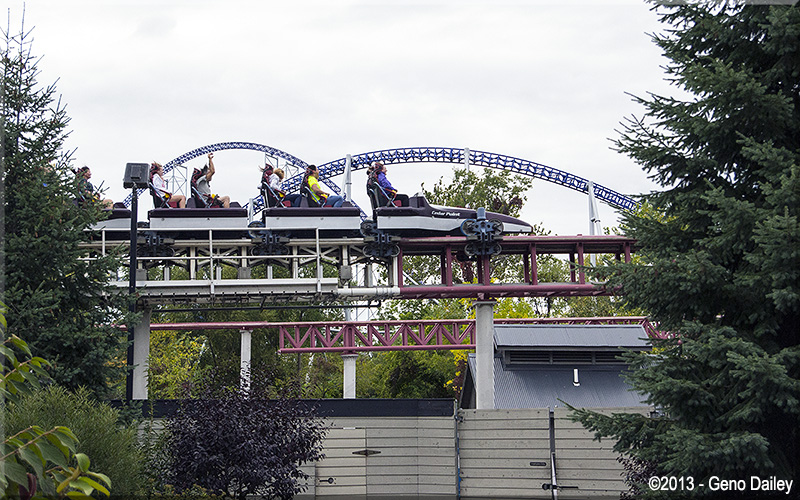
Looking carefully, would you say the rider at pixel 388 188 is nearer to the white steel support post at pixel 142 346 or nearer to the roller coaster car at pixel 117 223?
the roller coaster car at pixel 117 223

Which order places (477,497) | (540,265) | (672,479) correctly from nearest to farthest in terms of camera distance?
(672,479) < (477,497) < (540,265)

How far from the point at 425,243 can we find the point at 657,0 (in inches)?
370

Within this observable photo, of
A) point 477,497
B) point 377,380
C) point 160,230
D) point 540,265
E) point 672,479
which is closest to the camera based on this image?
point 672,479

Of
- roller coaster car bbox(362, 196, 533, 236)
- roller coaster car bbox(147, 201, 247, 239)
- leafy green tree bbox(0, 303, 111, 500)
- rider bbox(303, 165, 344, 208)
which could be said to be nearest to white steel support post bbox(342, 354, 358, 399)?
roller coaster car bbox(362, 196, 533, 236)

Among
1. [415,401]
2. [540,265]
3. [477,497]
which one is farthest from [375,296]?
[540,265]

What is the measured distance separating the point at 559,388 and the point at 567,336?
5.03 feet

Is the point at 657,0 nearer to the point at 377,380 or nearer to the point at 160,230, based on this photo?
the point at 160,230

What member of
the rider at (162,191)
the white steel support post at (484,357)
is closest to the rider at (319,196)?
the rider at (162,191)

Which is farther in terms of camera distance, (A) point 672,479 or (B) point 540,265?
(B) point 540,265

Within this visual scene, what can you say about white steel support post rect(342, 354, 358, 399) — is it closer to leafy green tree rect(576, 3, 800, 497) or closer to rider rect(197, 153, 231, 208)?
rider rect(197, 153, 231, 208)

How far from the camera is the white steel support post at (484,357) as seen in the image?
56.0ft

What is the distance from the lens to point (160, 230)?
17.9 metres

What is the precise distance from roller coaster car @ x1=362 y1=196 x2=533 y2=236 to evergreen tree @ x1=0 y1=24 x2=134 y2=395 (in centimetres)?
596

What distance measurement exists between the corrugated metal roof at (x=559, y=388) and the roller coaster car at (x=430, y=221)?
313 cm
